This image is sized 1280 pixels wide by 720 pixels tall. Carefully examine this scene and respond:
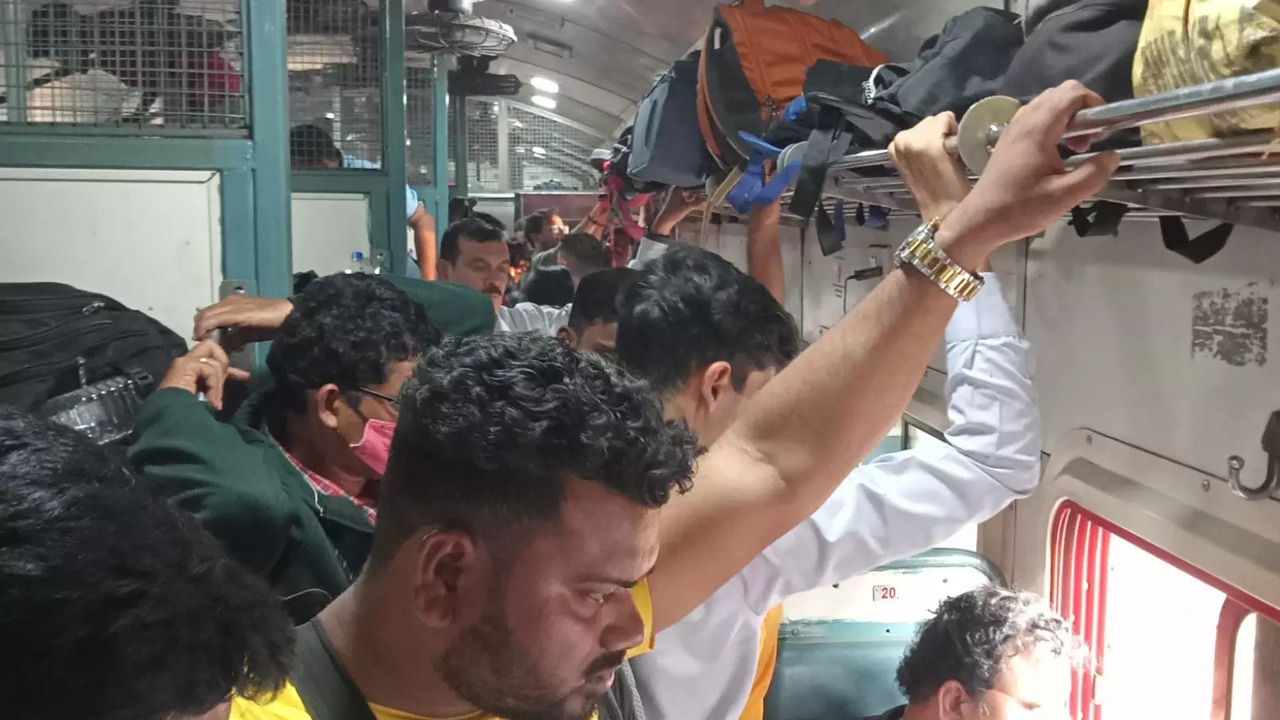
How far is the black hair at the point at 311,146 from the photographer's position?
4.45 meters

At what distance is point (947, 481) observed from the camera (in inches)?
72.5

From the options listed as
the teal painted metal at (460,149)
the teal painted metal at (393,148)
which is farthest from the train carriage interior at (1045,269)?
the teal painted metal at (460,149)

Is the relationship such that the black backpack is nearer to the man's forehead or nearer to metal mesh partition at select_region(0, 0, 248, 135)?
metal mesh partition at select_region(0, 0, 248, 135)

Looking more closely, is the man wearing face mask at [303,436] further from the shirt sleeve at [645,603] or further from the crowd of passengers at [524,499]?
the shirt sleeve at [645,603]

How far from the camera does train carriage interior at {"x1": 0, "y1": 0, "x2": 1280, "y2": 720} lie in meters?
1.33

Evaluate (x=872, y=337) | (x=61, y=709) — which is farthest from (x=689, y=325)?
(x=61, y=709)

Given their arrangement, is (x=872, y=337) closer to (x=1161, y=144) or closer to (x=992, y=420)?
(x=1161, y=144)

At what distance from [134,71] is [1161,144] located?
7.20 feet

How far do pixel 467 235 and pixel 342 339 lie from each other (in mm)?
2794

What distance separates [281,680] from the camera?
71 centimetres

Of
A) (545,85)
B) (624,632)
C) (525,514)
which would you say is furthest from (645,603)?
(545,85)

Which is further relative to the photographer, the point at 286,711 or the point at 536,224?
the point at 536,224

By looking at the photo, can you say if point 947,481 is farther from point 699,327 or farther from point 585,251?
point 585,251

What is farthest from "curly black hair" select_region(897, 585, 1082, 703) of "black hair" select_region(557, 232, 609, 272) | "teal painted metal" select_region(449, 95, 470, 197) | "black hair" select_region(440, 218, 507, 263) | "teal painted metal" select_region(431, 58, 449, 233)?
"teal painted metal" select_region(449, 95, 470, 197)
